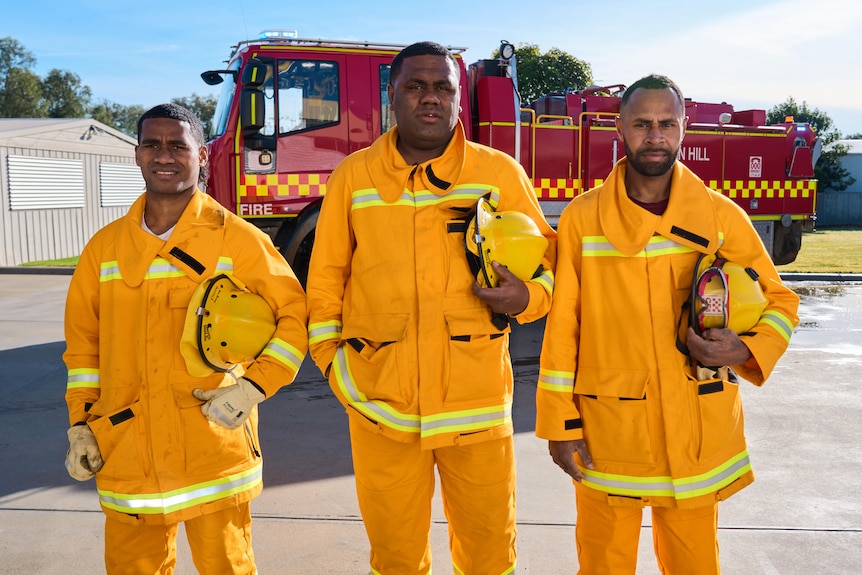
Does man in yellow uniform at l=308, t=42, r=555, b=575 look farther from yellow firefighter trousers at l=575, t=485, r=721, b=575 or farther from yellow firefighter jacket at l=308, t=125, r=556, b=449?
yellow firefighter trousers at l=575, t=485, r=721, b=575

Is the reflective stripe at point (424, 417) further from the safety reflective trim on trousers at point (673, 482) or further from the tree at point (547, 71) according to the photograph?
the tree at point (547, 71)

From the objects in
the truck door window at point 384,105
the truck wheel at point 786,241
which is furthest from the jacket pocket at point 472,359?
the truck wheel at point 786,241

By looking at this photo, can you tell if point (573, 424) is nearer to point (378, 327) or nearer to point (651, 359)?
point (651, 359)

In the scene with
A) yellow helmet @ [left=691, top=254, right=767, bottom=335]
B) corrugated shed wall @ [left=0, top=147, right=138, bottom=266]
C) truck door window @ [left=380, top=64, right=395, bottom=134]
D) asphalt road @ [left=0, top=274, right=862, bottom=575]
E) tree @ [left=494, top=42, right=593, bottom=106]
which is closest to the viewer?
yellow helmet @ [left=691, top=254, right=767, bottom=335]

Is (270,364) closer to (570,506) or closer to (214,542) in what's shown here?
(214,542)

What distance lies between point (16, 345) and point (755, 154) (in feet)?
27.9

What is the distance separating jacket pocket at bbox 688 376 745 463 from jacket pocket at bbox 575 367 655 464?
0.48ft

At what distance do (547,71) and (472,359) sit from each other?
20.4 m

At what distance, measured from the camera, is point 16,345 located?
306 inches

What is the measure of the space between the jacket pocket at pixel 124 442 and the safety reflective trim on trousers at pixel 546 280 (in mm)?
1268

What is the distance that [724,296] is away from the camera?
87.4 inches

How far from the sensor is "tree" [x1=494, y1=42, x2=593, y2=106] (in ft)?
70.2

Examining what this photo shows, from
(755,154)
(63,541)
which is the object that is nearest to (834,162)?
(755,154)

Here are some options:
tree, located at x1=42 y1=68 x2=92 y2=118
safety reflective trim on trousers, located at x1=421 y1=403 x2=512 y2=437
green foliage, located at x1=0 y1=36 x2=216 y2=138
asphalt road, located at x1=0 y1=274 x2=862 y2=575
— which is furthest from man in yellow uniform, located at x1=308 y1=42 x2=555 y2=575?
tree, located at x1=42 y1=68 x2=92 y2=118
